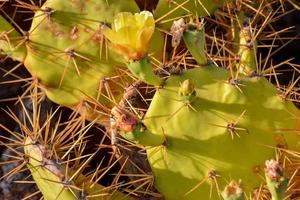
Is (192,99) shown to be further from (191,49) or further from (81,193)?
(81,193)

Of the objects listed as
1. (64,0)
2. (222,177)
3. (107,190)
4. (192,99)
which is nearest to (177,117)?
(192,99)

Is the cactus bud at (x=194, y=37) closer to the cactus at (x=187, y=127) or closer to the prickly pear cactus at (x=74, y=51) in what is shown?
the cactus at (x=187, y=127)

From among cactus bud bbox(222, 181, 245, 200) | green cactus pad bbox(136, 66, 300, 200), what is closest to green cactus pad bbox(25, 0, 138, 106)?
green cactus pad bbox(136, 66, 300, 200)

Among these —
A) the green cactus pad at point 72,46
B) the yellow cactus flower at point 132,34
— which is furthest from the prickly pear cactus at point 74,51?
the yellow cactus flower at point 132,34

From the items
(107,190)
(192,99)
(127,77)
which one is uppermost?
(192,99)

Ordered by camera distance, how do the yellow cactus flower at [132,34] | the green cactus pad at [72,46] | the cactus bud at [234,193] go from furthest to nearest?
the green cactus pad at [72,46]
the yellow cactus flower at [132,34]
the cactus bud at [234,193]

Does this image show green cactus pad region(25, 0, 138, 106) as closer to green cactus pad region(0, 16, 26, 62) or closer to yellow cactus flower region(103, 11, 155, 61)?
green cactus pad region(0, 16, 26, 62)
